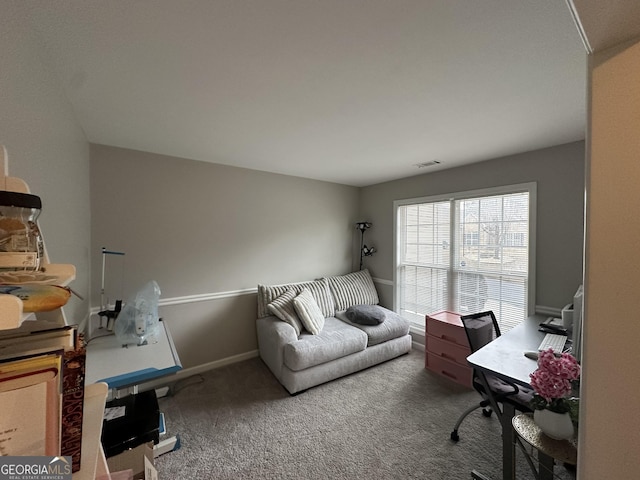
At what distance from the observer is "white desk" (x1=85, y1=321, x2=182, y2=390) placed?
1.36 metres

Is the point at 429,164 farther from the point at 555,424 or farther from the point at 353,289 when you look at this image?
the point at 555,424

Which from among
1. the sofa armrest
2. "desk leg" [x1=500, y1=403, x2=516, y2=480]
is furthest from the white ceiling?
"desk leg" [x1=500, y1=403, x2=516, y2=480]

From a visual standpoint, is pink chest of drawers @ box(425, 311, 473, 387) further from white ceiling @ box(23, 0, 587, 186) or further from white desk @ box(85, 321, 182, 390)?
white desk @ box(85, 321, 182, 390)

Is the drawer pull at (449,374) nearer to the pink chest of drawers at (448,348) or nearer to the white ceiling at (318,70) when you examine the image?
the pink chest of drawers at (448,348)

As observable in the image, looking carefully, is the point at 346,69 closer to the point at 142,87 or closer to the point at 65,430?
the point at 142,87

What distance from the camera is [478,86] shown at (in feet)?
4.70

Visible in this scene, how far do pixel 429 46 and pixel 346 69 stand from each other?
390 mm

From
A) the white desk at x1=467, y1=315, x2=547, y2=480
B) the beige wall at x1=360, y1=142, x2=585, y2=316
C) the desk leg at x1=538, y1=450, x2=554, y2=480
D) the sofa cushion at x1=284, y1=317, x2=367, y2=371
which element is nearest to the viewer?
the desk leg at x1=538, y1=450, x2=554, y2=480

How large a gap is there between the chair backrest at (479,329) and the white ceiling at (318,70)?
5.01ft

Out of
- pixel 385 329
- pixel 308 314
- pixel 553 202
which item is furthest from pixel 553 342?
pixel 308 314

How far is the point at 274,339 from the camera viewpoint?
8.44 ft

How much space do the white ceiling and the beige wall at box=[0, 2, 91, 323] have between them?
0.37 feet

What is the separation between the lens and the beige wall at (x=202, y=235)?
2391 mm

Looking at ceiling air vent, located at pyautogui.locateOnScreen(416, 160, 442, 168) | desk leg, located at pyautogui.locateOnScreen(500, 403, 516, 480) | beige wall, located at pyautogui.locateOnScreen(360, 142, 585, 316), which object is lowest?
desk leg, located at pyautogui.locateOnScreen(500, 403, 516, 480)
